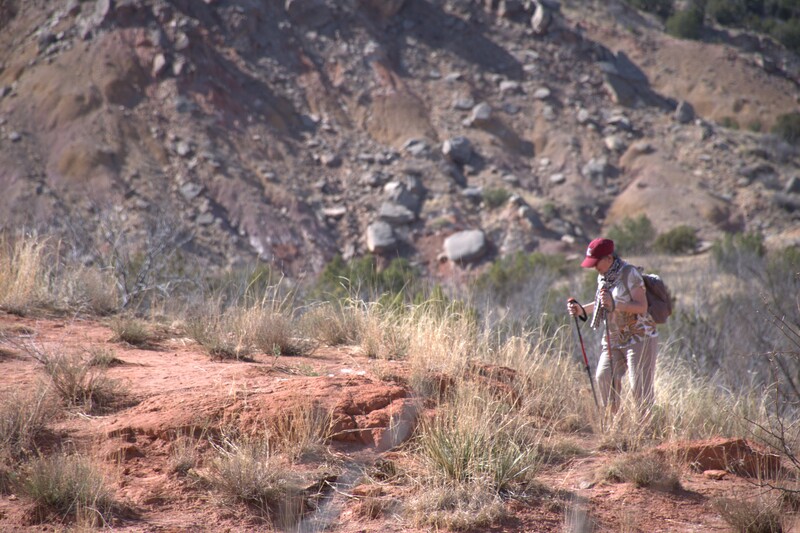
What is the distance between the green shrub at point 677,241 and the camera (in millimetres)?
26516

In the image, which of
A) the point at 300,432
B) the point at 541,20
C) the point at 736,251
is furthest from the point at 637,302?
the point at 541,20

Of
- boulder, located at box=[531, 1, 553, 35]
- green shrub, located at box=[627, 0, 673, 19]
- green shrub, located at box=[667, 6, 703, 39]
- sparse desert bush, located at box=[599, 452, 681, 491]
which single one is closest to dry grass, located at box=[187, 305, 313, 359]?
sparse desert bush, located at box=[599, 452, 681, 491]

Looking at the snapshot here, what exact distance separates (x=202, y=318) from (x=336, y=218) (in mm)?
21008

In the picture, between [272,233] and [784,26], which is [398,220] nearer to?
[272,233]

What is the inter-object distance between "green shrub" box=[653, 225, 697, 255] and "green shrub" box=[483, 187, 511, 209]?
5.61m

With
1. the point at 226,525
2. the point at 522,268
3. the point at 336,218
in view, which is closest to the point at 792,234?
the point at 522,268

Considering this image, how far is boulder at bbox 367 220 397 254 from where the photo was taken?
84.3 feet

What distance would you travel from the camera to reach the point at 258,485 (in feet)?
12.4

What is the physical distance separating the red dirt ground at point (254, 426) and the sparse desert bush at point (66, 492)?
80 mm

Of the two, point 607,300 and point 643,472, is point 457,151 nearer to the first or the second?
point 607,300

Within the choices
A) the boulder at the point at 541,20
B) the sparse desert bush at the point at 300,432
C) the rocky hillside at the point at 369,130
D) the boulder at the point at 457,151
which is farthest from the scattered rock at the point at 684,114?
the sparse desert bush at the point at 300,432

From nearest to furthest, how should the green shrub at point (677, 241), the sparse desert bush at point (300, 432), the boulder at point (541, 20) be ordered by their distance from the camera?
the sparse desert bush at point (300, 432)
the green shrub at point (677, 241)
the boulder at point (541, 20)

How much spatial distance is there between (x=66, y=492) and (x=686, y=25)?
148 ft

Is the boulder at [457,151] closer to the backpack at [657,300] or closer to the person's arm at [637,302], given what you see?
the backpack at [657,300]
